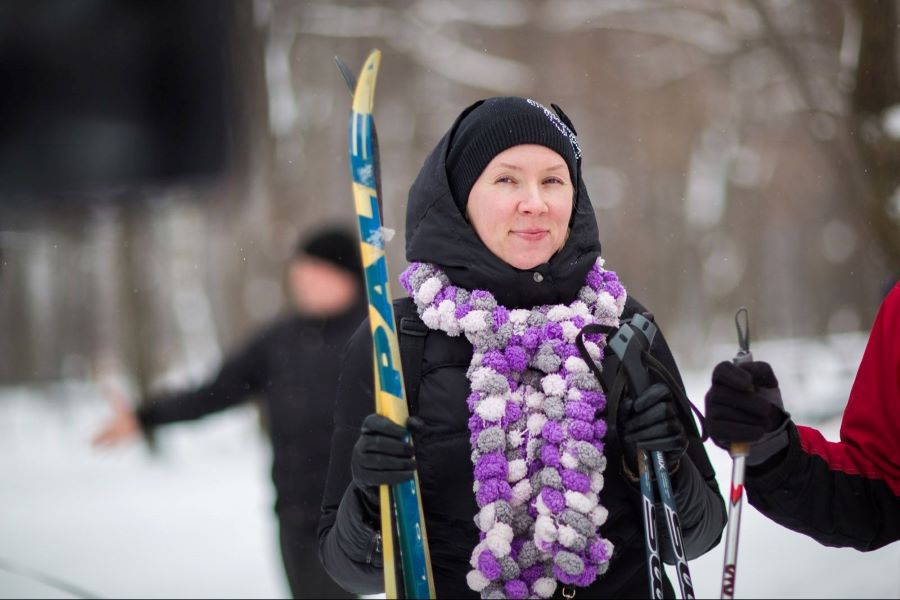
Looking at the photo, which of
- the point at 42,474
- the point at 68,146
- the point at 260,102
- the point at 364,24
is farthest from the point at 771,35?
the point at 42,474

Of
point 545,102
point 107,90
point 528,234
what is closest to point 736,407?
point 528,234

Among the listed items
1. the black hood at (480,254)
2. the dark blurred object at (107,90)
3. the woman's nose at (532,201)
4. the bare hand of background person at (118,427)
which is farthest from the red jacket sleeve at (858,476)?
the dark blurred object at (107,90)

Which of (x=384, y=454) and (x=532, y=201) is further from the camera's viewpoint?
(x=532, y=201)

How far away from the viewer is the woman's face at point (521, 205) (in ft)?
5.37

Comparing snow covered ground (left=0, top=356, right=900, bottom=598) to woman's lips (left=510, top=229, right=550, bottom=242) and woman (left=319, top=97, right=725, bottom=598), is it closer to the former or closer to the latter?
woman (left=319, top=97, right=725, bottom=598)

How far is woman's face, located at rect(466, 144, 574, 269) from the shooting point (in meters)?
1.64

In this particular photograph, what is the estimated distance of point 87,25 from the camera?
3.95 meters

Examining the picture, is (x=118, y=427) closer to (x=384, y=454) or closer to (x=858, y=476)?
(x=384, y=454)

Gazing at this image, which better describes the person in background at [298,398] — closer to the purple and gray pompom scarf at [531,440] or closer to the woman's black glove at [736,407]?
the purple and gray pompom scarf at [531,440]

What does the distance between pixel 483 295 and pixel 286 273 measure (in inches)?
122

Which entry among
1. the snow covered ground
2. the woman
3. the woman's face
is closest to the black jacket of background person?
the snow covered ground

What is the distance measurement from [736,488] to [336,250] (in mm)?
2232

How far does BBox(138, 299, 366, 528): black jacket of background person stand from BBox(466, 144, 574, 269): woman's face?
1.65m

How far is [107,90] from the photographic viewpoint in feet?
12.9
